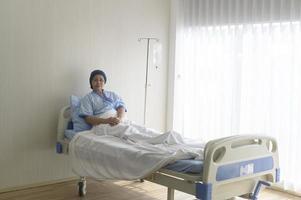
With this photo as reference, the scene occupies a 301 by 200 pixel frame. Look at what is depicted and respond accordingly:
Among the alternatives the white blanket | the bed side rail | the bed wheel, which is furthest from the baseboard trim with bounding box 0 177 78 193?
the white blanket

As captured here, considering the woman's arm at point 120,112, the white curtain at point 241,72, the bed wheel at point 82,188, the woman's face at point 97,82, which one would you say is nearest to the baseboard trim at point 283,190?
the white curtain at point 241,72

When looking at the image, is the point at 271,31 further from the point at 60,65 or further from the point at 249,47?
the point at 60,65

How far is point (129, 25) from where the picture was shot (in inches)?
177

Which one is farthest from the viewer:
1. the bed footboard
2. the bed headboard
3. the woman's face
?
the woman's face

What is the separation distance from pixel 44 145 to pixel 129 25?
1.61m

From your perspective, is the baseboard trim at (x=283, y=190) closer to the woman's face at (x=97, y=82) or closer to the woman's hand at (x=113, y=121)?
the woman's hand at (x=113, y=121)

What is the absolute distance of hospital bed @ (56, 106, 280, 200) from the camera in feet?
8.15

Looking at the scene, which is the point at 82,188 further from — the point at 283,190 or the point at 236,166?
the point at 283,190

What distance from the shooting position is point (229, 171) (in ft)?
8.57

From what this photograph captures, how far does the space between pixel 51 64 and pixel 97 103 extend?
1.93 ft

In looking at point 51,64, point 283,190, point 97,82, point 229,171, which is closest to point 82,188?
point 97,82

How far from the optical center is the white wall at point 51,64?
366cm

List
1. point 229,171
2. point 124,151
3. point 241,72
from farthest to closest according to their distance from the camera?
Result: point 241,72 < point 124,151 < point 229,171

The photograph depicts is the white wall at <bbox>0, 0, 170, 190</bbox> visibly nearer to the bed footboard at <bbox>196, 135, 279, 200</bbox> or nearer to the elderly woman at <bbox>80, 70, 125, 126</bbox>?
the elderly woman at <bbox>80, 70, 125, 126</bbox>
